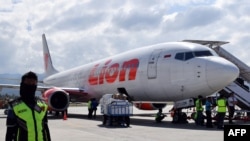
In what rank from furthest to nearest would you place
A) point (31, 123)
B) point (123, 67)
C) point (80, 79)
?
point (80, 79) → point (123, 67) → point (31, 123)

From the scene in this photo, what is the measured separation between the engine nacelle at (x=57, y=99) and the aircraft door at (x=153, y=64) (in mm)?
6271

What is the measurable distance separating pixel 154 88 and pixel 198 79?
2.38 meters

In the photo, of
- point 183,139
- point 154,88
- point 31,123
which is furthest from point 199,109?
point 31,123

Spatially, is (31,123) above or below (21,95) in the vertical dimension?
below

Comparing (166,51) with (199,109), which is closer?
(199,109)

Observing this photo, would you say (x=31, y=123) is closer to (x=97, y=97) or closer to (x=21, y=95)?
(x=21, y=95)

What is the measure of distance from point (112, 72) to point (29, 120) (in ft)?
52.3

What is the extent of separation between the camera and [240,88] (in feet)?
63.9

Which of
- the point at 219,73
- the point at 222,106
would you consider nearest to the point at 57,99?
the point at 222,106

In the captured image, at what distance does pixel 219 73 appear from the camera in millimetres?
13773

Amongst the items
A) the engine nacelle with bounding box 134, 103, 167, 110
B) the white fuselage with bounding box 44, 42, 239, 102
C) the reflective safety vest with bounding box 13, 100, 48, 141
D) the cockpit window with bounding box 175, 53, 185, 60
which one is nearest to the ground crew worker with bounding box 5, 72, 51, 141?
the reflective safety vest with bounding box 13, 100, 48, 141

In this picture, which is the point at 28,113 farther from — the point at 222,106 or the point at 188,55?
the point at 188,55

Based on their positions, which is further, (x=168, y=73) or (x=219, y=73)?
(x=168, y=73)

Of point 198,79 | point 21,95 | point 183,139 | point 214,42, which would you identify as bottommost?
point 183,139
